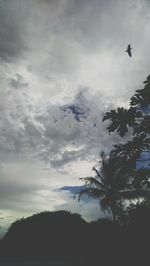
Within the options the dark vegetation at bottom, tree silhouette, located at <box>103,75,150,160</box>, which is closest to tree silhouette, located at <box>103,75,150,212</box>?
tree silhouette, located at <box>103,75,150,160</box>

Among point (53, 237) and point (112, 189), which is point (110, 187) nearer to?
point (112, 189)

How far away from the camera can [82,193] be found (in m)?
23.0

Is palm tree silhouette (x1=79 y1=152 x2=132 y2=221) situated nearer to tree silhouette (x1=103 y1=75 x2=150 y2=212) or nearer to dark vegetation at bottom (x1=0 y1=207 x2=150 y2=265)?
dark vegetation at bottom (x1=0 y1=207 x2=150 y2=265)

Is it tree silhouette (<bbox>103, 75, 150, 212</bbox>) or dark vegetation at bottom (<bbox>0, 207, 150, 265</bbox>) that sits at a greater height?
tree silhouette (<bbox>103, 75, 150, 212</bbox>)

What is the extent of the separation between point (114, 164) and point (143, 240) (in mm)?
16707

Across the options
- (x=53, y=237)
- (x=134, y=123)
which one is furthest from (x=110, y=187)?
(x=134, y=123)

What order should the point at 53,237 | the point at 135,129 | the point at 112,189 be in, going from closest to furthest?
the point at 135,129 → the point at 53,237 → the point at 112,189

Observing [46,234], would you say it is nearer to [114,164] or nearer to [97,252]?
[97,252]

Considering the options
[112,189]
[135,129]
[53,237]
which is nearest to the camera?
[135,129]

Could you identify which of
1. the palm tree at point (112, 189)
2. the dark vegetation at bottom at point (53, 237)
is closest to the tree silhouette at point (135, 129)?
the dark vegetation at bottom at point (53, 237)

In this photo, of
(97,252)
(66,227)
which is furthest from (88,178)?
(97,252)

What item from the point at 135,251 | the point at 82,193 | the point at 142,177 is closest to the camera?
the point at 142,177

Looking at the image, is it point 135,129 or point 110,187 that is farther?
point 110,187

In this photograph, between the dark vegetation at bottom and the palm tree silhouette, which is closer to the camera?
the dark vegetation at bottom
